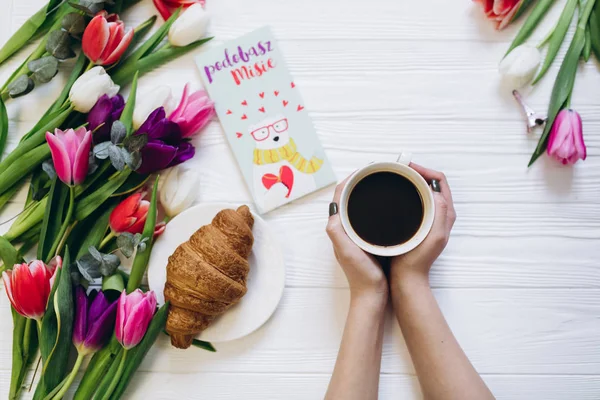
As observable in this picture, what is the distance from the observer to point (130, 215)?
825mm

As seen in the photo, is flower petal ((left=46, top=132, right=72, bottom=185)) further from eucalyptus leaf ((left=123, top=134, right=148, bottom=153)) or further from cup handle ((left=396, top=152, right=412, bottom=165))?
cup handle ((left=396, top=152, right=412, bottom=165))

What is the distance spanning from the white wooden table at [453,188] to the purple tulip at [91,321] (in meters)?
0.11

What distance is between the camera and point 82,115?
0.87 meters

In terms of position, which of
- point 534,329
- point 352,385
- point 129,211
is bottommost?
point 534,329

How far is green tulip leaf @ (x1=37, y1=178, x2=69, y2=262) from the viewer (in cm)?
81

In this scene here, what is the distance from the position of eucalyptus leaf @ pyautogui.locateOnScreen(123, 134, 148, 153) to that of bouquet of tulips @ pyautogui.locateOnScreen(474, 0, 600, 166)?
0.62 meters

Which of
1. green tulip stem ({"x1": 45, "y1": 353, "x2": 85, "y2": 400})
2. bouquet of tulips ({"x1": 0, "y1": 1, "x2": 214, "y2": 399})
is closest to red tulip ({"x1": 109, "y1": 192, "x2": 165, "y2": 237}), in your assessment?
bouquet of tulips ({"x1": 0, "y1": 1, "x2": 214, "y2": 399})

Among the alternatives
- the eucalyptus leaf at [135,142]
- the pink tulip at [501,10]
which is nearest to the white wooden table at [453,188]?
the pink tulip at [501,10]

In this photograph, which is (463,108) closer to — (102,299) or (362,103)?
(362,103)

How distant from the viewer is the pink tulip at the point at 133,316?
0.78m

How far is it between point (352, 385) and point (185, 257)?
0.33 meters

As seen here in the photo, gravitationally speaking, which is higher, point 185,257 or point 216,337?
point 185,257

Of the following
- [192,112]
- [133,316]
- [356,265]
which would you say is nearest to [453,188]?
[356,265]

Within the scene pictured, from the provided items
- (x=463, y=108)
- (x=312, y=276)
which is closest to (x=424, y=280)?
(x=312, y=276)
